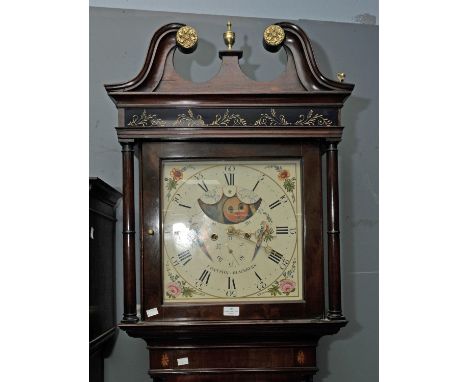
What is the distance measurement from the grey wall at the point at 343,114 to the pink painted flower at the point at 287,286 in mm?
534

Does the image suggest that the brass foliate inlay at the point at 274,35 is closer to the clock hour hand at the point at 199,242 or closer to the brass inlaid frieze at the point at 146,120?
the brass inlaid frieze at the point at 146,120

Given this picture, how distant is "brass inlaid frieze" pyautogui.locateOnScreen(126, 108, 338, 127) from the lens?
1.79 metres

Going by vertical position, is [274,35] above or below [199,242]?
above

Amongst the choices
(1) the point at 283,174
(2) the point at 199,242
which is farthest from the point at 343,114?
(2) the point at 199,242

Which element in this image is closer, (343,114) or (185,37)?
(185,37)

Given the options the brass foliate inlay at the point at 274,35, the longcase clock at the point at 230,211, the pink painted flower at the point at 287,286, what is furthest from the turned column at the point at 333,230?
the brass foliate inlay at the point at 274,35

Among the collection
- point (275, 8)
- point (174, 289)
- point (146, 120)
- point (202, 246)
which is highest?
point (275, 8)

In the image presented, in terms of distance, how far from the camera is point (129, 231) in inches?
70.4

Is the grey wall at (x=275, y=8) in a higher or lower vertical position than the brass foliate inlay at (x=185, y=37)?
higher

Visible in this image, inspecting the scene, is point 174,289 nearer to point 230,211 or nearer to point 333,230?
point 230,211

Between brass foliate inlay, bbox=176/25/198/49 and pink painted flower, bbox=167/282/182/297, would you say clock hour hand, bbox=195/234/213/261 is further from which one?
brass foliate inlay, bbox=176/25/198/49

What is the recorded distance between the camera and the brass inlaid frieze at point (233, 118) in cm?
179

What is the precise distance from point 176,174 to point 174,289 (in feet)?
1.10

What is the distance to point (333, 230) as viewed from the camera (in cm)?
181
